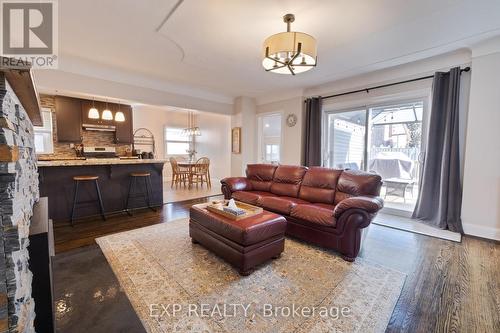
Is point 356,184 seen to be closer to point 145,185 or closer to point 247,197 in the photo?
point 247,197

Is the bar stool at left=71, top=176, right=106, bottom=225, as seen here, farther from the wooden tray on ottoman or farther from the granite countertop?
the wooden tray on ottoman

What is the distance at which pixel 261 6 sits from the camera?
2244 mm

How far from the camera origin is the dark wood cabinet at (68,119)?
487 centimetres

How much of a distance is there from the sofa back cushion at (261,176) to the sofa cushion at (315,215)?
127 centimetres

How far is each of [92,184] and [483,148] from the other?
6105 millimetres

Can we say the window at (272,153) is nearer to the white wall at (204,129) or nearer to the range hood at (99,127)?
the white wall at (204,129)

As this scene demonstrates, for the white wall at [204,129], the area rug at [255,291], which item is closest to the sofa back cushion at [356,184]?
the area rug at [255,291]

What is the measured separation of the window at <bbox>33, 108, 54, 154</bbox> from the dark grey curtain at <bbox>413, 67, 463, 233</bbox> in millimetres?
7694

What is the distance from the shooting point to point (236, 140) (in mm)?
6102

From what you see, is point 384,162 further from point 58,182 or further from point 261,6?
point 58,182

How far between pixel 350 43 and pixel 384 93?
5.17 feet

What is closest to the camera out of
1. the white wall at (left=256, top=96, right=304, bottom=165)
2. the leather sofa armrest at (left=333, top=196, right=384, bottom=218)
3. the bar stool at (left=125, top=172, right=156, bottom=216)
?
the leather sofa armrest at (left=333, top=196, right=384, bottom=218)

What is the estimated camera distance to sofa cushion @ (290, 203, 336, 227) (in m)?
2.46

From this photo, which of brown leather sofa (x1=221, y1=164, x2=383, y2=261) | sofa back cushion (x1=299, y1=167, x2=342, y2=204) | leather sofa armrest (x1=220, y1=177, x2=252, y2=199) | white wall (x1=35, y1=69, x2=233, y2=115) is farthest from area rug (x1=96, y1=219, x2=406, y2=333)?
white wall (x1=35, y1=69, x2=233, y2=115)
